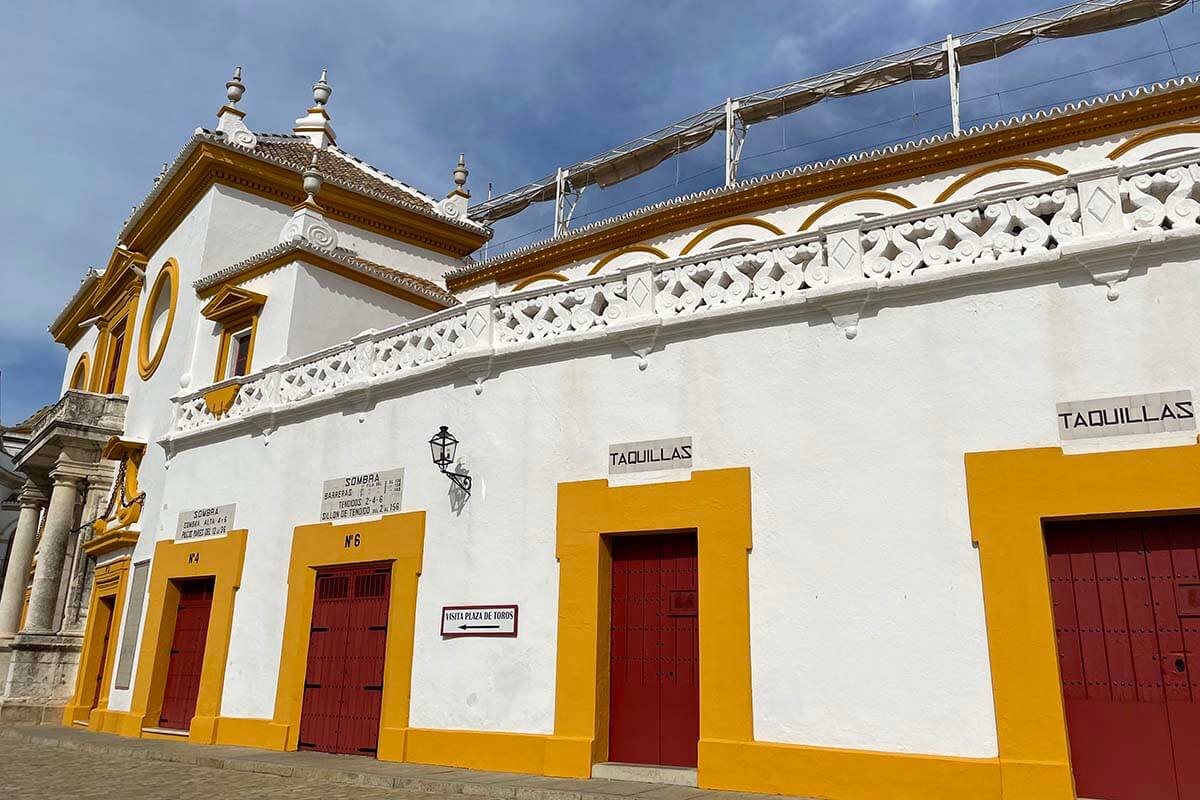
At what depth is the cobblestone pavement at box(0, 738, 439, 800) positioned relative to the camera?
7.34m

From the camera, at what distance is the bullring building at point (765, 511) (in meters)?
6.25

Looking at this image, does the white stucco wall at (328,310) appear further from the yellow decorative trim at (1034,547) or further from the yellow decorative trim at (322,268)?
the yellow decorative trim at (1034,547)

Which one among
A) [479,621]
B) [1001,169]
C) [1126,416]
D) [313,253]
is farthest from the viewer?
[313,253]

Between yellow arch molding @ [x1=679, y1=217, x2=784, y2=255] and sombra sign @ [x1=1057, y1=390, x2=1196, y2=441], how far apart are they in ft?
28.2

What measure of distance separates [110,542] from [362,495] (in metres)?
7.41

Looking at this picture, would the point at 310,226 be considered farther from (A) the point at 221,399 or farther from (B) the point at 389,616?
(B) the point at 389,616

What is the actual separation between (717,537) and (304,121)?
16437 millimetres

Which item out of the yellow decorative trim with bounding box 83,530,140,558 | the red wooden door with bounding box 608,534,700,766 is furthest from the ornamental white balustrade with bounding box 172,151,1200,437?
the yellow decorative trim with bounding box 83,530,140,558

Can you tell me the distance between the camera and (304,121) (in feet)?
66.0

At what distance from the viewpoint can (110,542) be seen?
15.2m

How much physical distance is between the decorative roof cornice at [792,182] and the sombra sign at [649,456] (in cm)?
779

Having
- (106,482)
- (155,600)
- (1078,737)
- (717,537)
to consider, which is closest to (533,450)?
(717,537)

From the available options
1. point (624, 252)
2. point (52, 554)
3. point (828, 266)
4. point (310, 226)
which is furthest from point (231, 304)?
point (828, 266)

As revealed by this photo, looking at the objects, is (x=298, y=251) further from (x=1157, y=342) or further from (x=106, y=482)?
(x=1157, y=342)
